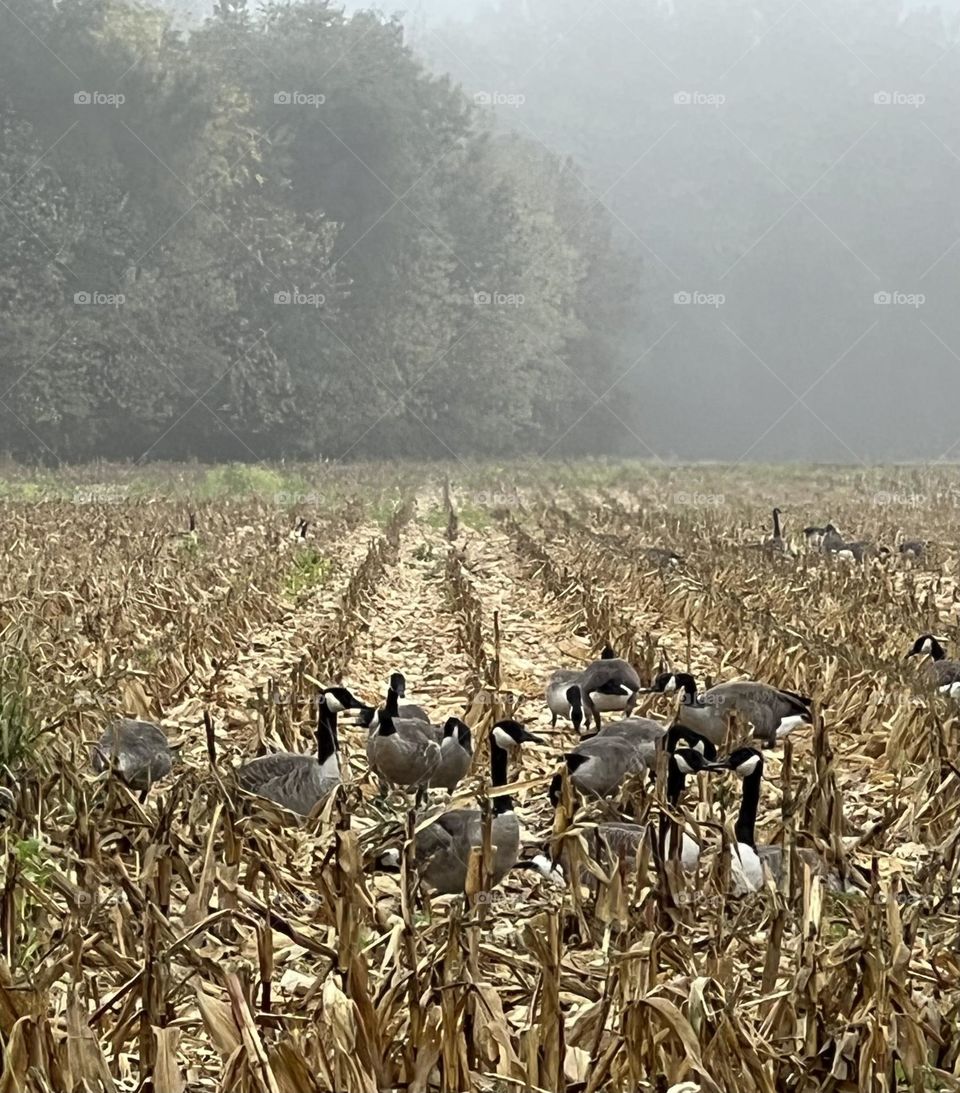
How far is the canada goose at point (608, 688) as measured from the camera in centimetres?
741

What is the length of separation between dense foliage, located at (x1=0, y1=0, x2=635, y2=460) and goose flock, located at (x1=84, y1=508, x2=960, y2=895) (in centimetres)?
3312

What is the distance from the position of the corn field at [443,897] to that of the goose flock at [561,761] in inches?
4.5

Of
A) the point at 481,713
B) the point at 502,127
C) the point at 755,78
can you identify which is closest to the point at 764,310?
the point at 502,127

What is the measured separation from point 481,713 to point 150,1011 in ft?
12.7

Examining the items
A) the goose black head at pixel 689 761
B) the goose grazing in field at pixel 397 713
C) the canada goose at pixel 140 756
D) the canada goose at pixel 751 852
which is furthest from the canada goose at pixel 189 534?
the canada goose at pixel 751 852

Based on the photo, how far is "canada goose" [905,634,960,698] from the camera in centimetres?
732

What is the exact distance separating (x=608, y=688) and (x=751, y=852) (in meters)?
2.76

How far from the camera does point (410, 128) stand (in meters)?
48.0

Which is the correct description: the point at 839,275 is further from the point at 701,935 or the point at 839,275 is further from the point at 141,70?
the point at 701,935

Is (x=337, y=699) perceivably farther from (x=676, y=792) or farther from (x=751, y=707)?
(x=751, y=707)

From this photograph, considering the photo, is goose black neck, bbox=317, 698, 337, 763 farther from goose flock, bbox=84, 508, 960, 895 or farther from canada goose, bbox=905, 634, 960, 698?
canada goose, bbox=905, 634, 960, 698

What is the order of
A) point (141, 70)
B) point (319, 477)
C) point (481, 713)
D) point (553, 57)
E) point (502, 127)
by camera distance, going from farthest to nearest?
point (553, 57)
point (502, 127)
point (141, 70)
point (319, 477)
point (481, 713)

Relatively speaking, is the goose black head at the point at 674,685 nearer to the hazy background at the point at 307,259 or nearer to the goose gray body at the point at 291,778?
the goose gray body at the point at 291,778

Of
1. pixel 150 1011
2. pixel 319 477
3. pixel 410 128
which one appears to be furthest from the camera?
pixel 410 128
